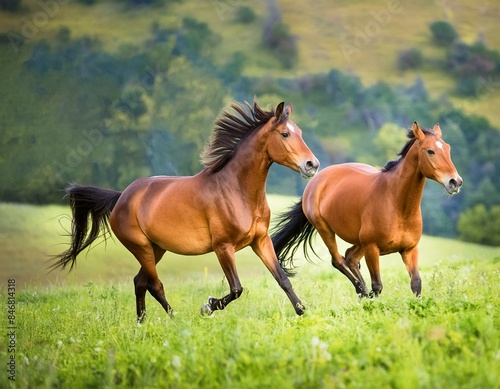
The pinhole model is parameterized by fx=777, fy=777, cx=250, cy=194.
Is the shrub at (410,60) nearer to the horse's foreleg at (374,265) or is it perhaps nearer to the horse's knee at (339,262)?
the horse's knee at (339,262)

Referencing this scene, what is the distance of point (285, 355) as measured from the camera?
5.90 metres

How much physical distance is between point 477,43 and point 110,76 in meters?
18.8

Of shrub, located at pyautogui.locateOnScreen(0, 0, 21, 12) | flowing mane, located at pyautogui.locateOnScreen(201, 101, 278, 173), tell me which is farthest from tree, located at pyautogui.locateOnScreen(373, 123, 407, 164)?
flowing mane, located at pyautogui.locateOnScreen(201, 101, 278, 173)

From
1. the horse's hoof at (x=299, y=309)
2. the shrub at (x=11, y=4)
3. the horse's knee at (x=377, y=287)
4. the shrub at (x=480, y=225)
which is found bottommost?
the shrub at (x=480, y=225)

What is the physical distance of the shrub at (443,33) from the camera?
40219 mm

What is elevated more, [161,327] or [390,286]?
[161,327]

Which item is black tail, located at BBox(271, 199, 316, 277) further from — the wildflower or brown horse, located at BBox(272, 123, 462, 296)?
the wildflower

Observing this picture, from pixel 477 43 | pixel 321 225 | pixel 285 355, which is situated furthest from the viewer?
pixel 477 43

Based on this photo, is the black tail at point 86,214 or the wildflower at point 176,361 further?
the black tail at point 86,214

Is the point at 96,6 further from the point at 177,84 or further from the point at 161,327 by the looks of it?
the point at 161,327

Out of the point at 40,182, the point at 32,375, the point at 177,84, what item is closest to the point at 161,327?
the point at 32,375

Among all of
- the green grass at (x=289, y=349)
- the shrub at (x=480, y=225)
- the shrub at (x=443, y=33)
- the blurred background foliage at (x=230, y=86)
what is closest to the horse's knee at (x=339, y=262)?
the green grass at (x=289, y=349)

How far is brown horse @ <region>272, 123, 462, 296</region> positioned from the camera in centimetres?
881

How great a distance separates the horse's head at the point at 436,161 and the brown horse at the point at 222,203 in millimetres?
1407
